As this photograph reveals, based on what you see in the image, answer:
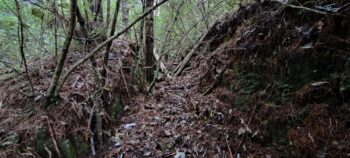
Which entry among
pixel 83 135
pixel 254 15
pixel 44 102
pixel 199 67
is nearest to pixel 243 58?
pixel 254 15

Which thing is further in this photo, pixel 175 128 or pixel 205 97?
pixel 205 97

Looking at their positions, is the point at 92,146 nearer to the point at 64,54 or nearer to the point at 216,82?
the point at 64,54

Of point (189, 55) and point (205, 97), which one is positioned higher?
point (189, 55)

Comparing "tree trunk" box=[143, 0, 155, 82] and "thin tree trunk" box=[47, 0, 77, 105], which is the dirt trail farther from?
"thin tree trunk" box=[47, 0, 77, 105]

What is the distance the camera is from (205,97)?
418cm

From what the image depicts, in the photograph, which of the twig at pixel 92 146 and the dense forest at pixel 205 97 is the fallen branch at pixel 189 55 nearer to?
the dense forest at pixel 205 97

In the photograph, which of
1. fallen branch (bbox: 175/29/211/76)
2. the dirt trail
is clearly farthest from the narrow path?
fallen branch (bbox: 175/29/211/76)

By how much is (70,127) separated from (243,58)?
2.50 meters

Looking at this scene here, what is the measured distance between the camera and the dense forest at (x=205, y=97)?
106 inches

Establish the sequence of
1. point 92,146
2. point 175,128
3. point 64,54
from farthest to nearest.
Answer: point 175,128, point 92,146, point 64,54

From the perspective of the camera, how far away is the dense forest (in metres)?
2.70

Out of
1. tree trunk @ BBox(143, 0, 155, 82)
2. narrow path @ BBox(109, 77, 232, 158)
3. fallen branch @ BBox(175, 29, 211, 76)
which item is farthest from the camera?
fallen branch @ BBox(175, 29, 211, 76)

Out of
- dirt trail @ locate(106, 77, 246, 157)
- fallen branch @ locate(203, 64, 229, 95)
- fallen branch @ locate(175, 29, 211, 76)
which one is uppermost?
fallen branch @ locate(175, 29, 211, 76)

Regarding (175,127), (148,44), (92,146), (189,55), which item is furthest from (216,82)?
(189,55)
